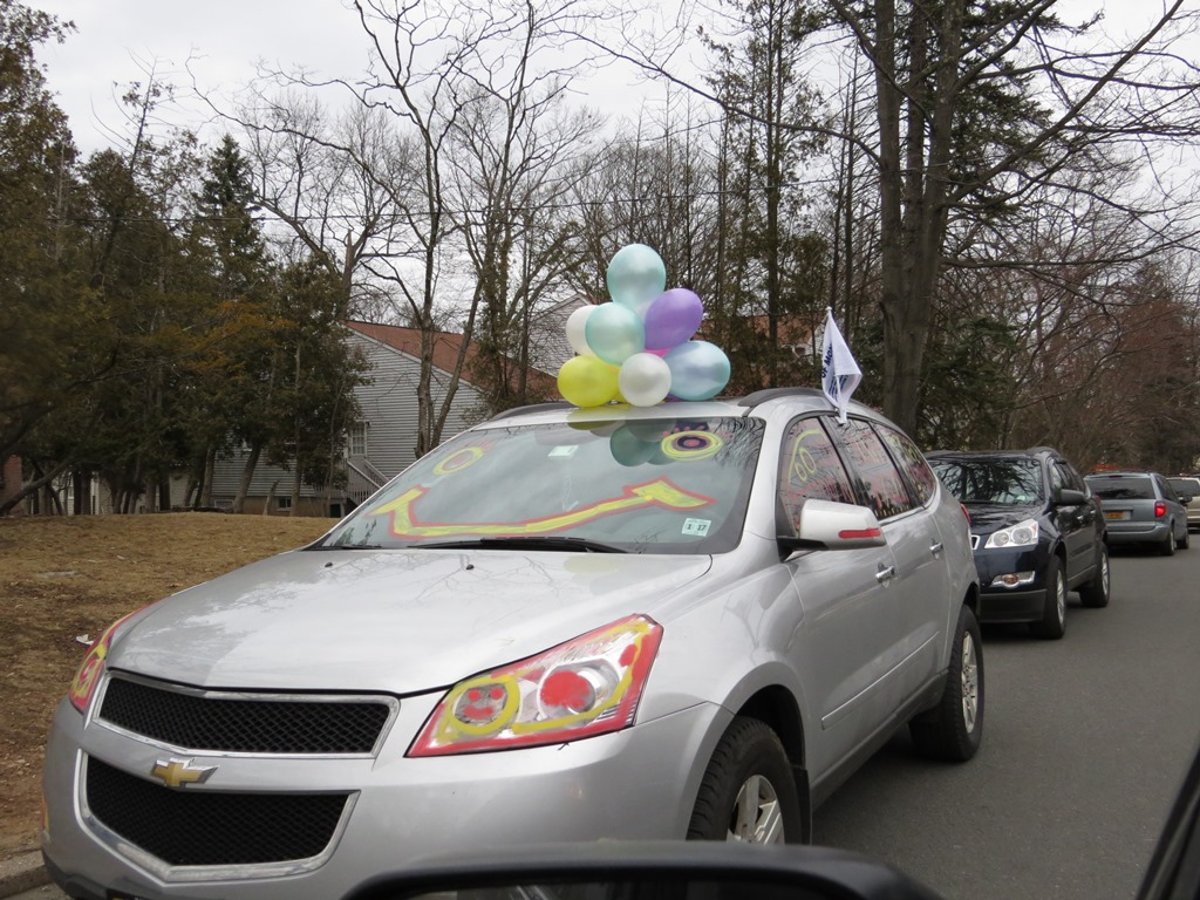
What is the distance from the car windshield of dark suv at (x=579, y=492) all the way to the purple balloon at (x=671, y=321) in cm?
82

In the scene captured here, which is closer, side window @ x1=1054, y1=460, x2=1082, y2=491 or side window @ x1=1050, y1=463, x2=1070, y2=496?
side window @ x1=1050, y1=463, x2=1070, y2=496

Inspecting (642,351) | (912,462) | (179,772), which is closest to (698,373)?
(642,351)

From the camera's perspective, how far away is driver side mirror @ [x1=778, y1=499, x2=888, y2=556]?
3322mm

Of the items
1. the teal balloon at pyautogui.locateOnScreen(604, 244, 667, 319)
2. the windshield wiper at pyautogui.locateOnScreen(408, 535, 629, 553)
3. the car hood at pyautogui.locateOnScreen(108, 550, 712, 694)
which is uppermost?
the teal balloon at pyautogui.locateOnScreen(604, 244, 667, 319)

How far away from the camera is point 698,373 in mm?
4680

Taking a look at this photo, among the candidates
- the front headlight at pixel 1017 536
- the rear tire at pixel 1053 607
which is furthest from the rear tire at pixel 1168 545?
the front headlight at pixel 1017 536

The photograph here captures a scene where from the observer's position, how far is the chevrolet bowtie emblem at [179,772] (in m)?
2.34

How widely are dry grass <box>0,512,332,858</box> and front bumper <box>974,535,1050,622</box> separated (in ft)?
23.2

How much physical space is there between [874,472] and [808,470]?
89 centimetres

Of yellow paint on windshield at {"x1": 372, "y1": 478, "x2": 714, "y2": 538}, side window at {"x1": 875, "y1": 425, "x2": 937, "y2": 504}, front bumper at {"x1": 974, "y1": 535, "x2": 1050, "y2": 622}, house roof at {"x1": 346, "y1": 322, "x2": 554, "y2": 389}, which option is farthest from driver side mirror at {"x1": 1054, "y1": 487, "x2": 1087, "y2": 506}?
house roof at {"x1": 346, "y1": 322, "x2": 554, "y2": 389}

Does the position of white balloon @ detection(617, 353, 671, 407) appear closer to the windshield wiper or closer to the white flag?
the white flag

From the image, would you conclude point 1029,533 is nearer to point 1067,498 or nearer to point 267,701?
point 1067,498

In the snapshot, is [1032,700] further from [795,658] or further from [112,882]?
[112,882]

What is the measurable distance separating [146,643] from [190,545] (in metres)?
10.2
